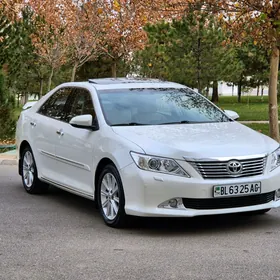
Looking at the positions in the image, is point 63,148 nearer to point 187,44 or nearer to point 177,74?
point 187,44

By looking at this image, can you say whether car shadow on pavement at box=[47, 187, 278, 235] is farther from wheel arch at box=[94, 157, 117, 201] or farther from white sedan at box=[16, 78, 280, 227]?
wheel arch at box=[94, 157, 117, 201]

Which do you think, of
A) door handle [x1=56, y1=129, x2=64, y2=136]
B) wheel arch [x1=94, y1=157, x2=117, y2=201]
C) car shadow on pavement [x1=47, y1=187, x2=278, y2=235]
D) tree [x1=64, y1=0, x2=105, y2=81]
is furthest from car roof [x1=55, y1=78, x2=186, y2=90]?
tree [x1=64, y1=0, x2=105, y2=81]

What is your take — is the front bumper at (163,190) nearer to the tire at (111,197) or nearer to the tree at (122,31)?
the tire at (111,197)

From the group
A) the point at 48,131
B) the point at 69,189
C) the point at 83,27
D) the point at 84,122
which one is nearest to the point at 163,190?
the point at 84,122

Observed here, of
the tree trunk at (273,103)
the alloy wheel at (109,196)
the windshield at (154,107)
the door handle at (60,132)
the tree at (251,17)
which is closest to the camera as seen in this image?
the alloy wheel at (109,196)

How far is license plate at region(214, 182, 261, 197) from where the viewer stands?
6168 millimetres

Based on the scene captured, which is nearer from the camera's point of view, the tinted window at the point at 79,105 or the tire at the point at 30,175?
the tinted window at the point at 79,105

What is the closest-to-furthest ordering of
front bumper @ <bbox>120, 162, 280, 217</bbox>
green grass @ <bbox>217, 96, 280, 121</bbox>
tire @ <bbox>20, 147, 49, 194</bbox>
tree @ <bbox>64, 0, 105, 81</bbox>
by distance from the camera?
front bumper @ <bbox>120, 162, 280, 217</bbox> → tire @ <bbox>20, 147, 49, 194</bbox> → green grass @ <bbox>217, 96, 280, 121</bbox> → tree @ <bbox>64, 0, 105, 81</bbox>

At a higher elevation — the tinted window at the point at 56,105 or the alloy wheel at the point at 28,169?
the tinted window at the point at 56,105

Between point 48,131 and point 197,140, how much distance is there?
8.20 ft

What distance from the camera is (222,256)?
553cm

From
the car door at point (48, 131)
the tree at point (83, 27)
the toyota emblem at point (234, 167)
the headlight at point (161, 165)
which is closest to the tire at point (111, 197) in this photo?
the headlight at point (161, 165)

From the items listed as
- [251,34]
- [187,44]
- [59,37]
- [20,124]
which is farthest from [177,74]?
[20,124]

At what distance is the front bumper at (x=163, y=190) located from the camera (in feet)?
20.1
